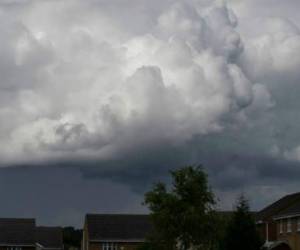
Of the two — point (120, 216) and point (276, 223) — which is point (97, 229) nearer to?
point (120, 216)

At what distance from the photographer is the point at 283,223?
90875 millimetres

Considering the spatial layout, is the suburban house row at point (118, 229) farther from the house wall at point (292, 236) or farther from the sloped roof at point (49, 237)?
the sloped roof at point (49, 237)

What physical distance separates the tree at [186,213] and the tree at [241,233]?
4.29 meters

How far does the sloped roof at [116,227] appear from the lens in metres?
121

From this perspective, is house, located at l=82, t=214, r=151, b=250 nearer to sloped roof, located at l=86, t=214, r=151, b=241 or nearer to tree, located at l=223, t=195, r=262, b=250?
sloped roof, located at l=86, t=214, r=151, b=241

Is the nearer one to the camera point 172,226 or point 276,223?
point 172,226

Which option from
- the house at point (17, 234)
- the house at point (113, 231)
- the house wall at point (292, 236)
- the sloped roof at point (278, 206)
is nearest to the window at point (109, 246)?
the house at point (113, 231)

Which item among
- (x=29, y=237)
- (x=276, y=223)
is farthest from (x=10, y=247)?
(x=276, y=223)

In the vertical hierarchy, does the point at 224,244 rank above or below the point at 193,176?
below

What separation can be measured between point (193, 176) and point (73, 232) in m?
126

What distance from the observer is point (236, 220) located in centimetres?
6366

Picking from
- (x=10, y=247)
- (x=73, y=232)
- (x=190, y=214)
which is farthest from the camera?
(x=73, y=232)

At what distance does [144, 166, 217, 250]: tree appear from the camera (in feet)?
223

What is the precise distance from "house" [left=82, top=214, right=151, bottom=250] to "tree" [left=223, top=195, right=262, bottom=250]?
55.5 meters
